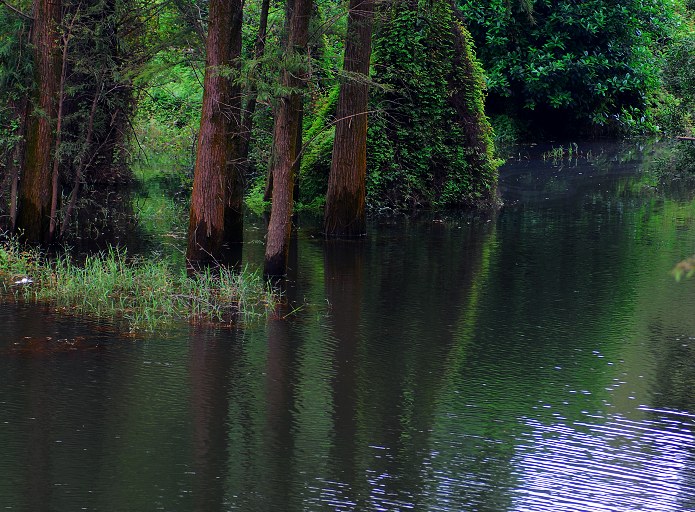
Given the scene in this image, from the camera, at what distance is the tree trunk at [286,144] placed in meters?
15.6

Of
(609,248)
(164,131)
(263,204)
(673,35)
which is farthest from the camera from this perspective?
(673,35)

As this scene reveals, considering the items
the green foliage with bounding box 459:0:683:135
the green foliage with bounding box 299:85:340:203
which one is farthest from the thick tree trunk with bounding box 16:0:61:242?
the green foliage with bounding box 459:0:683:135

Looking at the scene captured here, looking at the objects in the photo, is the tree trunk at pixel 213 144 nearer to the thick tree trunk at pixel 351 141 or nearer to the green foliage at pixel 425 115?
the thick tree trunk at pixel 351 141

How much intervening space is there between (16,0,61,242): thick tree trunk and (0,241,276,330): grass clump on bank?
172 cm

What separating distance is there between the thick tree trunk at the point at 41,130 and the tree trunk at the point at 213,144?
9.03ft

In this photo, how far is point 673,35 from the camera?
1825 inches

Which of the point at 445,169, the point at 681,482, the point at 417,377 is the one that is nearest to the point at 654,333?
the point at 417,377

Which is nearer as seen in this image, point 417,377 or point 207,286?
point 417,377

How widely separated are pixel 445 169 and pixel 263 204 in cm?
486

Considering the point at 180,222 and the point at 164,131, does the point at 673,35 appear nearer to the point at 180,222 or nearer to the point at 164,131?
the point at 164,131

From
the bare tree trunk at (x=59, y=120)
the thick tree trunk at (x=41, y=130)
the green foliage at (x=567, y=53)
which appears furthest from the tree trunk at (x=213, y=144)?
the green foliage at (x=567, y=53)

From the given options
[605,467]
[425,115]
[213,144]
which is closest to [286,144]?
[213,144]

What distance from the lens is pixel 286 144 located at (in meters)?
15.9

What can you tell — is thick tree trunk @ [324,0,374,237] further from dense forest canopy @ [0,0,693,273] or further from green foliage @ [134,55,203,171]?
green foliage @ [134,55,203,171]
